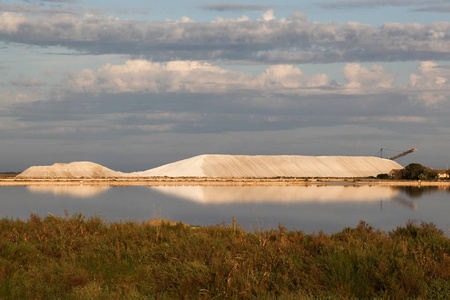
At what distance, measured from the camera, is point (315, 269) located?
949cm

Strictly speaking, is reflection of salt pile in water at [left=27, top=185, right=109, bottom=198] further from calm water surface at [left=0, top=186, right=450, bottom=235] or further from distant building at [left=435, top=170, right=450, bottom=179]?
distant building at [left=435, top=170, right=450, bottom=179]

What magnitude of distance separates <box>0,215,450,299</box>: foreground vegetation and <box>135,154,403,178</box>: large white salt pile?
84.5 meters

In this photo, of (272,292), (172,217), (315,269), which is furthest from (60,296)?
(172,217)

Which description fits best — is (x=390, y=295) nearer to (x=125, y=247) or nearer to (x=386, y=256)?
(x=386, y=256)

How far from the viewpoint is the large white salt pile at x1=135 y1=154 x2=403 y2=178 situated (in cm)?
10138

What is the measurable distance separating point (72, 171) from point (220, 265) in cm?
9186

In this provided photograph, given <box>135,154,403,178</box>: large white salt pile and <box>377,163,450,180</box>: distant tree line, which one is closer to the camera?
<box>377,163,450,180</box>: distant tree line

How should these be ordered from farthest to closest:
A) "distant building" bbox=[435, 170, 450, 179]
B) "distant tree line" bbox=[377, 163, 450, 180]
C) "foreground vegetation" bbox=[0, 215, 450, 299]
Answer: "distant building" bbox=[435, 170, 450, 179] → "distant tree line" bbox=[377, 163, 450, 180] → "foreground vegetation" bbox=[0, 215, 450, 299]

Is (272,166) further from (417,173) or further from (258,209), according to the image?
(258,209)

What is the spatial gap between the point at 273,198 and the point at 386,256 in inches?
1521

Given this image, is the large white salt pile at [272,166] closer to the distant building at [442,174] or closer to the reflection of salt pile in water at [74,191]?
the distant building at [442,174]

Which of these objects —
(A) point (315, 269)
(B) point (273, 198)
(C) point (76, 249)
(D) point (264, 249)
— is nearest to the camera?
(A) point (315, 269)

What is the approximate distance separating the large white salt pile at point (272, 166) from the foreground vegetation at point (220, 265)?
277 feet

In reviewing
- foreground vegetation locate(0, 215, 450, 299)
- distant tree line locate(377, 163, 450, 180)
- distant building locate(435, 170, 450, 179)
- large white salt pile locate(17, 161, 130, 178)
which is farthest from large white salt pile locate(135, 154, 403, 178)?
foreground vegetation locate(0, 215, 450, 299)
